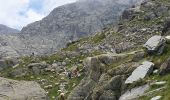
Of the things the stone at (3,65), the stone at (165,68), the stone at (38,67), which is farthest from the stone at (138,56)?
the stone at (3,65)

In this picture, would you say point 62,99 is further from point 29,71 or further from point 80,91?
point 29,71

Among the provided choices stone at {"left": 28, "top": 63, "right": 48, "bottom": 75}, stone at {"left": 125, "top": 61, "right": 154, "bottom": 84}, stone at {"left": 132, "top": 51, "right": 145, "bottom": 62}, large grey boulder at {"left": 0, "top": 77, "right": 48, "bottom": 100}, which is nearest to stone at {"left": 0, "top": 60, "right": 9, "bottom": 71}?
stone at {"left": 28, "top": 63, "right": 48, "bottom": 75}

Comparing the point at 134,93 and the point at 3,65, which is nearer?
the point at 134,93

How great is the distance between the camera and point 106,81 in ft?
115

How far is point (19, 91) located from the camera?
4306 cm

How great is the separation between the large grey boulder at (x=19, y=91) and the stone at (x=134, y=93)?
13249 millimetres

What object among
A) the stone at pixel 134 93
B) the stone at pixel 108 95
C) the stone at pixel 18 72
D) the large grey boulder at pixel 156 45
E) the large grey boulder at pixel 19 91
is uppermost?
the large grey boulder at pixel 156 45

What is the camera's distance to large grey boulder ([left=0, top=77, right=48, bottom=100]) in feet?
137

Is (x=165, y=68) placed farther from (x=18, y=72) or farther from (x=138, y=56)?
(x=18, y=72)

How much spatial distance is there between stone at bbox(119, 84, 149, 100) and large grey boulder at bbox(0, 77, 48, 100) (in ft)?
43.5

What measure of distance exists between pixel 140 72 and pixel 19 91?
15049 millimetres

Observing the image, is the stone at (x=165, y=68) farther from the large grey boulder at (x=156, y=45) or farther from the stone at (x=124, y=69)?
the large grey boulder at (x=156, y=45)

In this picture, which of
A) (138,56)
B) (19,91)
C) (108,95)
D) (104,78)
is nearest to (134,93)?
(108,95)

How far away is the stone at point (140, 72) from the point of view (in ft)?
106
